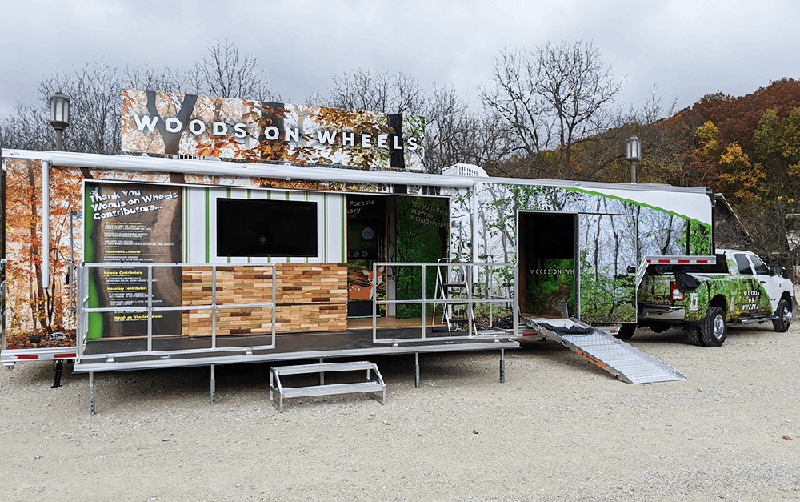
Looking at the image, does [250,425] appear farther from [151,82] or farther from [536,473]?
[151,82]

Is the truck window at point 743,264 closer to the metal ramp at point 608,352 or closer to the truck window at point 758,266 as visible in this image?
the truck window at point 758,266

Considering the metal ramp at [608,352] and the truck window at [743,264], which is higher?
the truck window at [743,264]

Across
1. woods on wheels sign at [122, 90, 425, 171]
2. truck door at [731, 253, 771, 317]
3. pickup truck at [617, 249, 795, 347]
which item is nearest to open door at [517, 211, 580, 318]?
pickup truck at [617, 249, 795, 347]

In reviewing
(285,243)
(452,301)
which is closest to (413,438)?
(452,301)

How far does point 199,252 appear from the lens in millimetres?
8102

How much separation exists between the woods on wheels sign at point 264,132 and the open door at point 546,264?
2.51m

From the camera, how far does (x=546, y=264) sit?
37.8 ft

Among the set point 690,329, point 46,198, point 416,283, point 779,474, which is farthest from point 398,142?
point 779,474

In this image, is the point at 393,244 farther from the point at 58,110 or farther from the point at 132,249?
the point at 58,110

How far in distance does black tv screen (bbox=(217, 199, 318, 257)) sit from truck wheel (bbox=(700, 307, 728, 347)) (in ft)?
25.1

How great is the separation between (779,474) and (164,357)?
18.6ft

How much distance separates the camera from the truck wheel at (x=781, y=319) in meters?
14.2

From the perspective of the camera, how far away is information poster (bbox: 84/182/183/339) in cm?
765

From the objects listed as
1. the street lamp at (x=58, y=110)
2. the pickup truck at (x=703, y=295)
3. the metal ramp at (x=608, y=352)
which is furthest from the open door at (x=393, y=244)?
the street lamp at (x=58, y=110)
